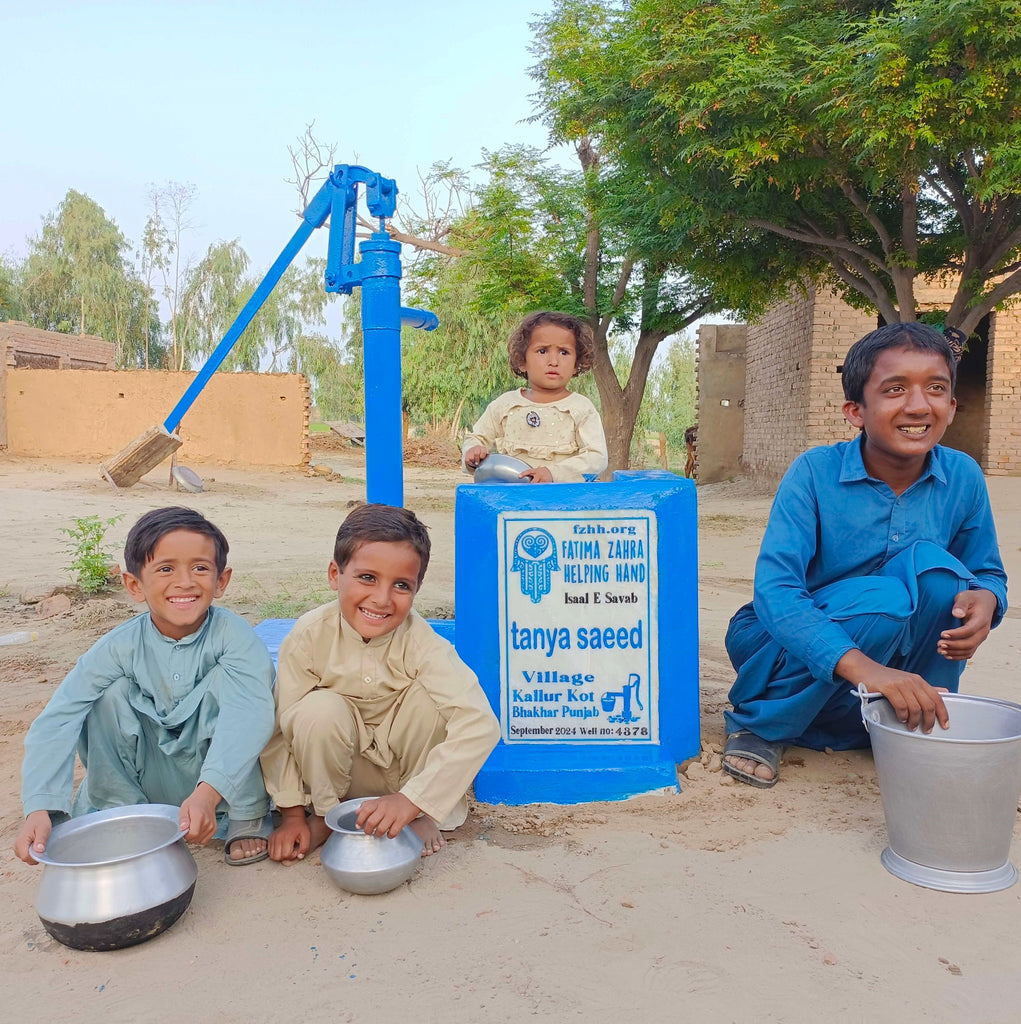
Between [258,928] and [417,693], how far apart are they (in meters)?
0.58

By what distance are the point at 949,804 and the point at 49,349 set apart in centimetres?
2006

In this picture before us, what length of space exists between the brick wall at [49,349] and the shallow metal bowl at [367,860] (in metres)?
17.5

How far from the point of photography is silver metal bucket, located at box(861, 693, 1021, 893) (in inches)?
67.5

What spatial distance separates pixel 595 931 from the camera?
1.65 m

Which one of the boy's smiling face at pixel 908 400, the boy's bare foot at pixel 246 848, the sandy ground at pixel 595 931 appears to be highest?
the boy's smiling face at pixel 908 400

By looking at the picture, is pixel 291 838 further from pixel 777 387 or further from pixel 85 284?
pixel 85 284

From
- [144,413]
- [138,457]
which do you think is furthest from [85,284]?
[138,457]

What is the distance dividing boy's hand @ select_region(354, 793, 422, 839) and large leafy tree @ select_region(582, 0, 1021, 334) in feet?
20.7

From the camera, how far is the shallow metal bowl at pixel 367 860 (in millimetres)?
1763

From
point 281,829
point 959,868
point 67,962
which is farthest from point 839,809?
point 67,962

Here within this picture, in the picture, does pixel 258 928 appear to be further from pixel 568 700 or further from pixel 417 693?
pixel 568 700

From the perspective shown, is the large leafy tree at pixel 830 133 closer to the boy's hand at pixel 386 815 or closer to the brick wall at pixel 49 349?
the boy's hand at pixel 386 815

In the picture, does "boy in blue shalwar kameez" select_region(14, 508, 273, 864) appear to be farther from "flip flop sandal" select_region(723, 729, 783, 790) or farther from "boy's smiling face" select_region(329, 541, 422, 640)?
"flip flop sandal" select_region(723, 729, 783, 790)


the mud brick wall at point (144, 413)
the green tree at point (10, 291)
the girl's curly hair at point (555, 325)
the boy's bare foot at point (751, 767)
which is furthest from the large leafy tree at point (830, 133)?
the green tree at point (10, 291)
